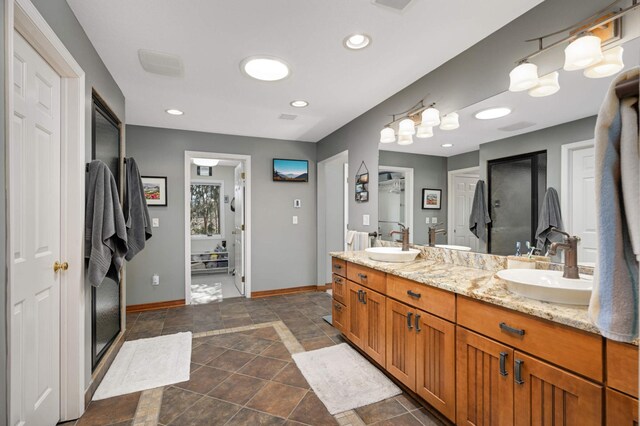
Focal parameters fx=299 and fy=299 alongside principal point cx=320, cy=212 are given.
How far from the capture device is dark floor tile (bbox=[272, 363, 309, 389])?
2162 millimetres

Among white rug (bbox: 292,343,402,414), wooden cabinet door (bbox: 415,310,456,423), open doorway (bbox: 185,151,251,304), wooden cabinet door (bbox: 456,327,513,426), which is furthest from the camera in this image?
open doorway (bbox: 185,151,251,304)

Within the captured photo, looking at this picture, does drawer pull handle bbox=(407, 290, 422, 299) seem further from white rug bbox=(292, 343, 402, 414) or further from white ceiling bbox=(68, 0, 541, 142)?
white ceiling bbox=(68, 0, 541, 142)

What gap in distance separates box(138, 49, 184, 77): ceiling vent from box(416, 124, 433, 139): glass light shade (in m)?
2.00

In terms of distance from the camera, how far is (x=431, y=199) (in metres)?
2.62

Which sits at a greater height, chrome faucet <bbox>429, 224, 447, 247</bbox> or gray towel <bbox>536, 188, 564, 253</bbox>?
gray towel <bbox>536, 188, 564, 253</bbox>

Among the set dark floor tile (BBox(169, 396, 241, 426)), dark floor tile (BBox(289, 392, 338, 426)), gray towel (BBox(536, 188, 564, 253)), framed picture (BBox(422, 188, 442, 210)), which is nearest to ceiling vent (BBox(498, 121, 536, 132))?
gray towel (BBox(536, 188, 564, 253))

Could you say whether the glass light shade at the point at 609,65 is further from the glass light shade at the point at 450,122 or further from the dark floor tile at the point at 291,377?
the dark floor tile at the point at 291,377

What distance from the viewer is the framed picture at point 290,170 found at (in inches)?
179

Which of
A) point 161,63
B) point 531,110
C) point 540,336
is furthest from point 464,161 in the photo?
point 161,63

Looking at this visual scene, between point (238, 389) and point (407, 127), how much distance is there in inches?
96.9

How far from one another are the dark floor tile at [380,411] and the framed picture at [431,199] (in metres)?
1.52

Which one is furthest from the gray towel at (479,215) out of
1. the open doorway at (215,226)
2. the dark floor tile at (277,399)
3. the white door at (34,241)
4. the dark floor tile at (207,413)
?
the open doorway at (215,226)

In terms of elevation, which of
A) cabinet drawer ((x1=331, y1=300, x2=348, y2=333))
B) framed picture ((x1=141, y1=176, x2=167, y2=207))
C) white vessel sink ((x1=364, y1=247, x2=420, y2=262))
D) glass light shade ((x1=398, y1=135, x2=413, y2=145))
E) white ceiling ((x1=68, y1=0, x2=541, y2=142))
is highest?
white ceiling ((x1=68, y1=0, x2=541, y2=142))

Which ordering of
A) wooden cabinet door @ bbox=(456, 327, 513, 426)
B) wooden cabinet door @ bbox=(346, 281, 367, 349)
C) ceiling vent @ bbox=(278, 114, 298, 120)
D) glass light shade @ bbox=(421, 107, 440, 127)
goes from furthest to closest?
ceiling vent @ bbox=(278, 114, 298, 120) → wooden cabinet door @ bbox=(346, 281, 367, 349) → glass light shade @ bbox=(421, 107, 440, 127) → wooden cabinet door @ bbox=(456, 327, 513, 426)
